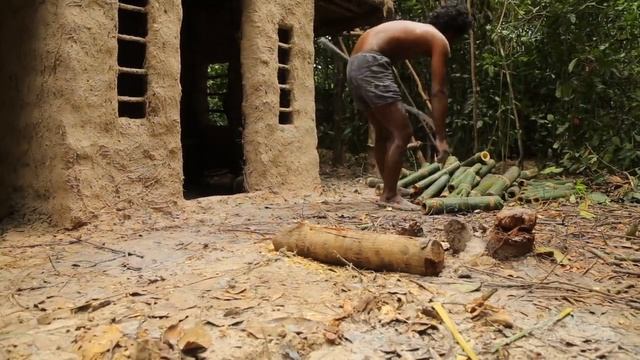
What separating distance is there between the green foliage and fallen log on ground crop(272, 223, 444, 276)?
396 cm

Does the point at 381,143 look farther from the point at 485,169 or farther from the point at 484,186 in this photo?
the point at 485,169

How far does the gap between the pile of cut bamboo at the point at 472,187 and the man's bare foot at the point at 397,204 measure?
0.33ft

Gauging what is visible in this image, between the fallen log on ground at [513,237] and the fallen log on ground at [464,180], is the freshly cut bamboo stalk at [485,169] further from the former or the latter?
the fallen log on ground at [513,237]

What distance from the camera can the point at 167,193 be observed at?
4.37 metres

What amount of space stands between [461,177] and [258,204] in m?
1.95

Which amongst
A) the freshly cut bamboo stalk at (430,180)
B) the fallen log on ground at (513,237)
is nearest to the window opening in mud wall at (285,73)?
the freshly cut bamboo stalk at (430,180)

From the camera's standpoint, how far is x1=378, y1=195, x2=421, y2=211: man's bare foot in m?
4.48

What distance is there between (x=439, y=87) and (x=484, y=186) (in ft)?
4.16

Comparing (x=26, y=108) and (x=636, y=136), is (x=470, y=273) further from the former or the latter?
(x=636, y=136)

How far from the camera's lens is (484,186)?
5.05m

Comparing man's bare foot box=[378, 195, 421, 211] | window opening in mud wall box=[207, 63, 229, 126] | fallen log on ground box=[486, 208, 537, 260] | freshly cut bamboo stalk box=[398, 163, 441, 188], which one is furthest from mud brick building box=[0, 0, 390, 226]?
window opening in mud wall box=[207, 63, 229, 126]

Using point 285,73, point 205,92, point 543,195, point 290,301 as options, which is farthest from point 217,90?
point 290,301

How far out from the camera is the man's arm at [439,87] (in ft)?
13.8

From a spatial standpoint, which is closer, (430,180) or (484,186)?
(484,186)
